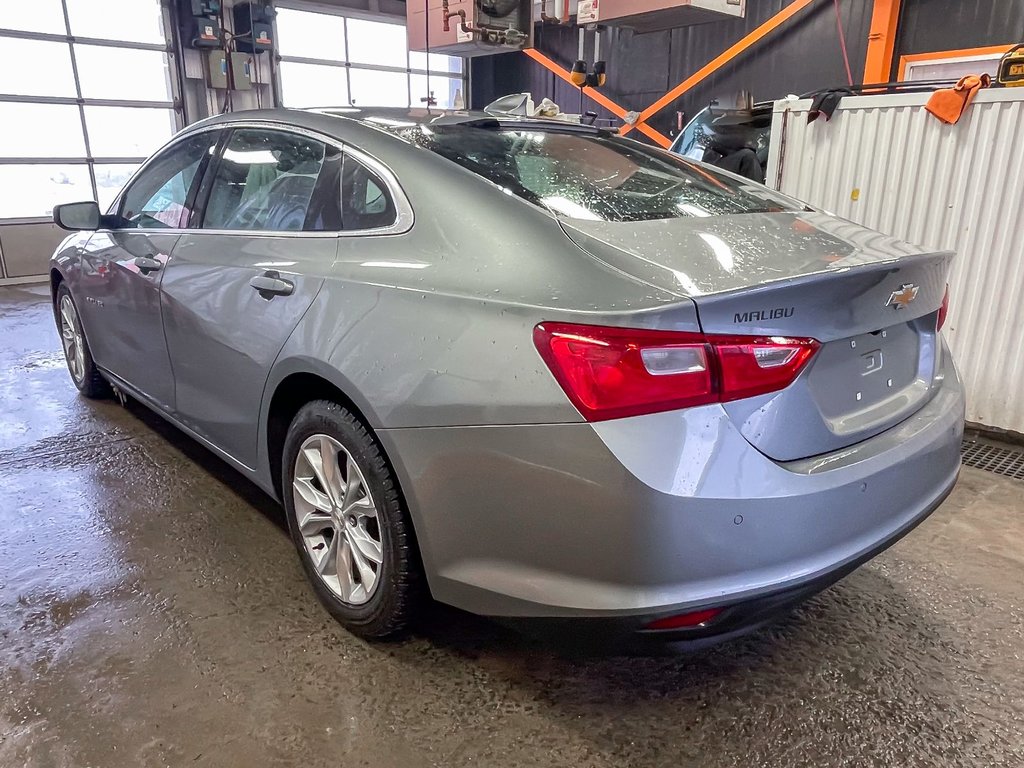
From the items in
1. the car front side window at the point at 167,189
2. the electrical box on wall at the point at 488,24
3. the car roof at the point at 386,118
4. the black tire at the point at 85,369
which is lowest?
the black tire at the point at 85,369

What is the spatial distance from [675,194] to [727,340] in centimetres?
77

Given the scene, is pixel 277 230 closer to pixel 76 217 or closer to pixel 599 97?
pixel 76 217

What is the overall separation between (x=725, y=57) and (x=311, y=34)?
5.82m

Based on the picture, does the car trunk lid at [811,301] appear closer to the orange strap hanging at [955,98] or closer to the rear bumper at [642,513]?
the rear bumper at [642,513]

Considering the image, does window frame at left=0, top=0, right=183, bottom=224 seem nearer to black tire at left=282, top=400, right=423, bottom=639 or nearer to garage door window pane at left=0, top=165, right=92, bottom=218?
garage door window pane at left=0, top=165, right=92, bottom=218

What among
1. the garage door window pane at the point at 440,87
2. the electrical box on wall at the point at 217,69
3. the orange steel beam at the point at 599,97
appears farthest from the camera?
the garage door window pane at the point at 440,87

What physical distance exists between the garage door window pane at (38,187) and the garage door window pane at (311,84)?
2.90 metres

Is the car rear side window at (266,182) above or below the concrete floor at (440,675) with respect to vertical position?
above

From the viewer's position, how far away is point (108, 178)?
9.39 metres

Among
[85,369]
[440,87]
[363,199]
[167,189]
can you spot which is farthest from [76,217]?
[440,87]

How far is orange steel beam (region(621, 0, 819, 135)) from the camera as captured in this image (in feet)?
26.0

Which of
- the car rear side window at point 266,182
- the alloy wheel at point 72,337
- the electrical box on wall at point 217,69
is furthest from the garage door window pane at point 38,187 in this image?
the car rear side window at point 266,182

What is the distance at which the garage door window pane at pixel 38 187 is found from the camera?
28.6 feet

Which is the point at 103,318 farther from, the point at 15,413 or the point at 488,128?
the point at 488,128
